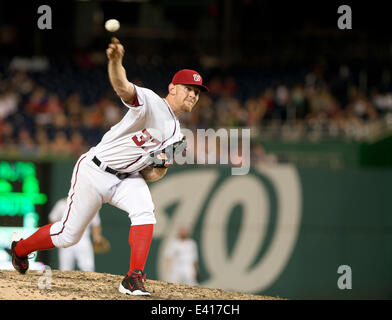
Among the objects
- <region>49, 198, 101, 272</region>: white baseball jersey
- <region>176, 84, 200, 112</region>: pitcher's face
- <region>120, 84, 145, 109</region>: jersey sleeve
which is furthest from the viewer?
<region>49, 198, 101, 272</region>: white baseball jersey

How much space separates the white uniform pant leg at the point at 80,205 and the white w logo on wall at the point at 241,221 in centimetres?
629

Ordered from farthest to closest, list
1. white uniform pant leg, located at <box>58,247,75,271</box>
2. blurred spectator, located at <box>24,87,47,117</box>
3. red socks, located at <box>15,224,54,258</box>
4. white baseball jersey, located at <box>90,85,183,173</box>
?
blurred spectator, located at <box>24,87,47,117</box> < white uniform pant leg, located at <box>58,247,75,271</box> < red socks, located at <box>15,224,54,258</box> < white baseball jersey, located at <box>90,85,183,173</box>

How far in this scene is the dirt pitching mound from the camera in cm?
462

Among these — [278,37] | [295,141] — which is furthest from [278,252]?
[278,37]

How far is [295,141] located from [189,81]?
27.6 feet

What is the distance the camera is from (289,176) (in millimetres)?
11469

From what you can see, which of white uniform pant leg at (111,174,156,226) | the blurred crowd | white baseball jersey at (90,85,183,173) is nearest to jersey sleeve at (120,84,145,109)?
white baseball jersey at (90,85,183,173)

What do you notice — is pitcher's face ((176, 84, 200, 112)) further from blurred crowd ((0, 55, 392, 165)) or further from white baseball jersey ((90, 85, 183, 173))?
blurred crowd ((0, 55, 392, 165))

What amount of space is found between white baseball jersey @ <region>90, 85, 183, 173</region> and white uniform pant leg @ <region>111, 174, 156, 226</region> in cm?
12

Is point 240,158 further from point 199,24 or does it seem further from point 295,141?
point 199,24

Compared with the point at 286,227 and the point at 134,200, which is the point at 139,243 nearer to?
the point at 134,200
